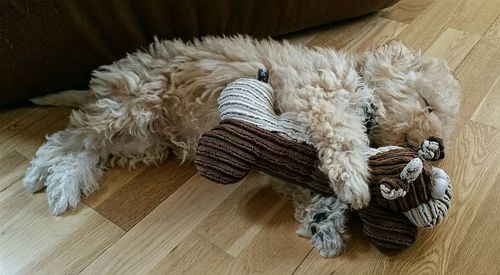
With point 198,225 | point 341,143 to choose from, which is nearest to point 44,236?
point 198,225

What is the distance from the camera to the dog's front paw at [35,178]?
1273mm

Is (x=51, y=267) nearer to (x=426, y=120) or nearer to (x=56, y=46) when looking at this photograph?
(x=56, y=46)

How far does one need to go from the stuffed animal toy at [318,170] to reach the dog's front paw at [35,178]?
0.49 m

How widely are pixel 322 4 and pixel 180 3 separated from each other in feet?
1.93

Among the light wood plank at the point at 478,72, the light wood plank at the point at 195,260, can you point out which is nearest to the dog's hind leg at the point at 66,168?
the light wood plank at the point at 195,260

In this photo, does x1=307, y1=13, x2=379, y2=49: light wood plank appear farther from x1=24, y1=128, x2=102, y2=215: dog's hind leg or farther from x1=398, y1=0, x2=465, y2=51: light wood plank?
x1=24, y1=128, x2=102, y2=215: dog's hind leg

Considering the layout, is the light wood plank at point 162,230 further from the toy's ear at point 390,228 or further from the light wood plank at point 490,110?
the light wood plank at point 490,110

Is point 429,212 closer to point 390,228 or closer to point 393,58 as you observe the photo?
point 390,228

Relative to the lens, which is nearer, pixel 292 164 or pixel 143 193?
pixel 292 164

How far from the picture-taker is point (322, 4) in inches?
69.8

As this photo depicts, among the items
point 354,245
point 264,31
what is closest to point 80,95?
point 264,31

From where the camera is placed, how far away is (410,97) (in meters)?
1.19

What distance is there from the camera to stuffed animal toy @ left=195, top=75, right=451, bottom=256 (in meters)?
1.03

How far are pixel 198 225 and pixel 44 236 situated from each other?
39 cm
